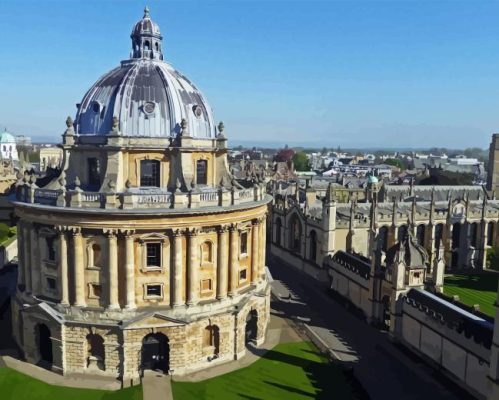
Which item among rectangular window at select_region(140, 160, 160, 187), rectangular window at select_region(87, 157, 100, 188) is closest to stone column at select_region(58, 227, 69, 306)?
rectangular window at select_region(87, 157, 100, 188)

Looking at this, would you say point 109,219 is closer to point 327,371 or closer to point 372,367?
point 327,371

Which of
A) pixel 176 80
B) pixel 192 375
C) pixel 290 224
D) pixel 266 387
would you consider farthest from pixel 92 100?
pixel 290 224

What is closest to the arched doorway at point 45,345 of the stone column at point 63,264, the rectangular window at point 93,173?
the stone column at point 63,264

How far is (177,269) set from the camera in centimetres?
3925

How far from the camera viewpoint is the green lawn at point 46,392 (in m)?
35.8

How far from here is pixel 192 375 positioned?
130ft

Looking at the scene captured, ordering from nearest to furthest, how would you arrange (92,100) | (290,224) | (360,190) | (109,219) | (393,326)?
(109,219), (92,100), (393,326), (290,224), (360,190)

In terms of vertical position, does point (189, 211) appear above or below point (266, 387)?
above

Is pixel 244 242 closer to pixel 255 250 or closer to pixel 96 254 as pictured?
pixel 255 250

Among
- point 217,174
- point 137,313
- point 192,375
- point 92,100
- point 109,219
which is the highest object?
point 92,100

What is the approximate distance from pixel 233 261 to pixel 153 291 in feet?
24.1

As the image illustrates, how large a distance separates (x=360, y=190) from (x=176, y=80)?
7537cm

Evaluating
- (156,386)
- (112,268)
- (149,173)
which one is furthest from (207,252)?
(156,386)

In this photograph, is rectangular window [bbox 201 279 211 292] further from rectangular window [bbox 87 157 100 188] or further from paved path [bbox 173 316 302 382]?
rectangular window [bbox 87 157 100 188]
